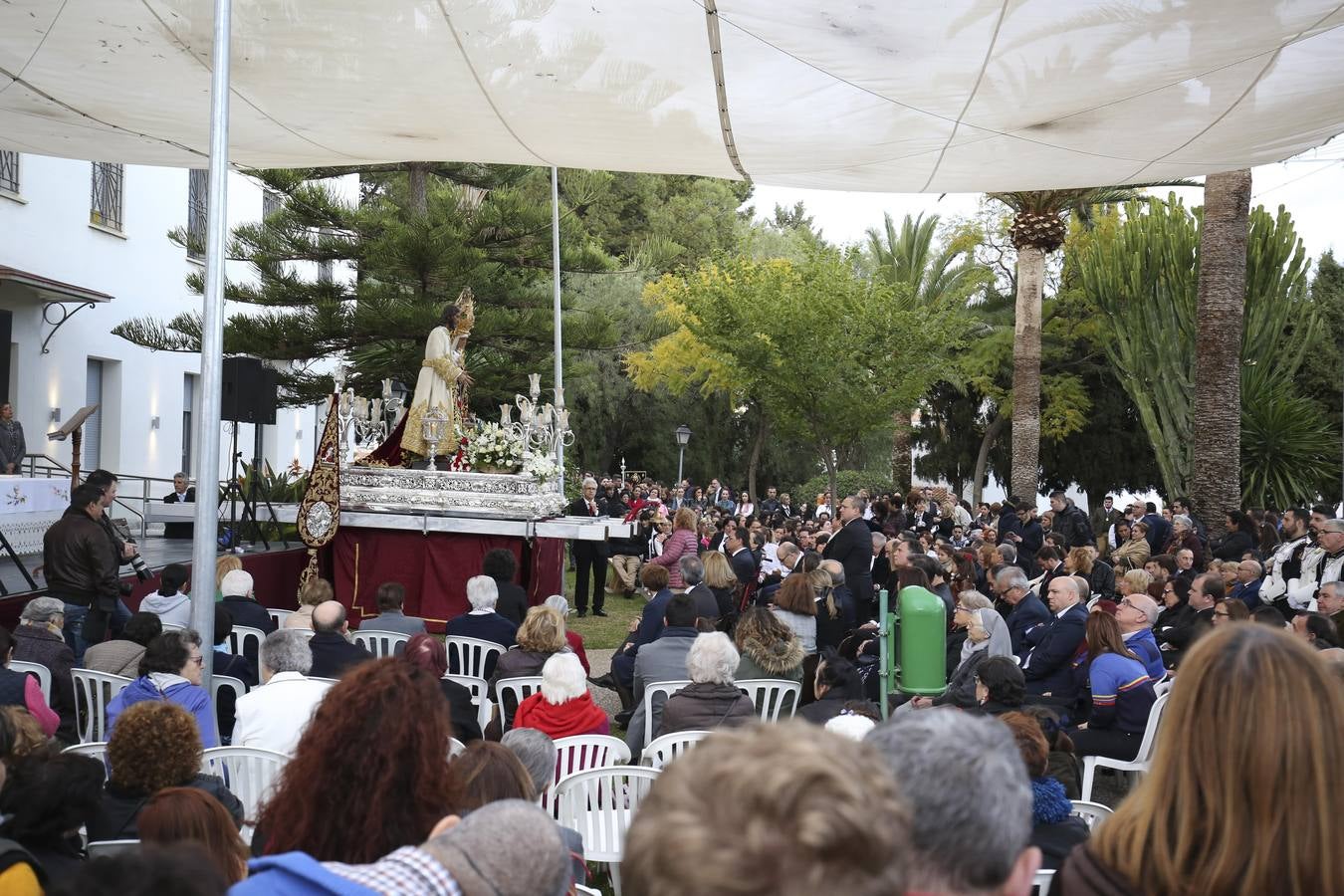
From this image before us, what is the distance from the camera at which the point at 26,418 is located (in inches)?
640

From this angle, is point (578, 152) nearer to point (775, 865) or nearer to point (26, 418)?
point (775, 865)

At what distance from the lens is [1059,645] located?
643 cm

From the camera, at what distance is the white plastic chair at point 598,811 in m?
4.19

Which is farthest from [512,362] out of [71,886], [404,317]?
[71,886]

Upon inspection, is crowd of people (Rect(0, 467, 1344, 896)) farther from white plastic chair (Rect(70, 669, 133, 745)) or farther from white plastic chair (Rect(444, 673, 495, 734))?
white plastic chair (Rect(444, 673, 495, 734))

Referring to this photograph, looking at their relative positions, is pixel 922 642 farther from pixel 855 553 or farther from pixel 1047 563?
pixel 1047 563

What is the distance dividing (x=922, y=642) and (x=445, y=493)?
7.29 m

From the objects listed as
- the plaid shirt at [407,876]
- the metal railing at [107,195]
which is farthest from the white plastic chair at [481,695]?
the metal railing at [107,195]

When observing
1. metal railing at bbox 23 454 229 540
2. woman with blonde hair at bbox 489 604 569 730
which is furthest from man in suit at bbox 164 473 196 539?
woman with blonde hair at bbox 489 604 569 730

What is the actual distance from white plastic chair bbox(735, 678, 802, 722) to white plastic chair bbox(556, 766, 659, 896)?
1.58m

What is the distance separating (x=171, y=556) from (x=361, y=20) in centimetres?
846

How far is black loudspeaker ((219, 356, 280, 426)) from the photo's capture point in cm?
1142

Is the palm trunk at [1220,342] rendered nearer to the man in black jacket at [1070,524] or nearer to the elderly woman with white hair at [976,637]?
the man in black jacket at [1070,524]

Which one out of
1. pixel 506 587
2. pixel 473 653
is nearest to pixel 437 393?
pixel 506 587
